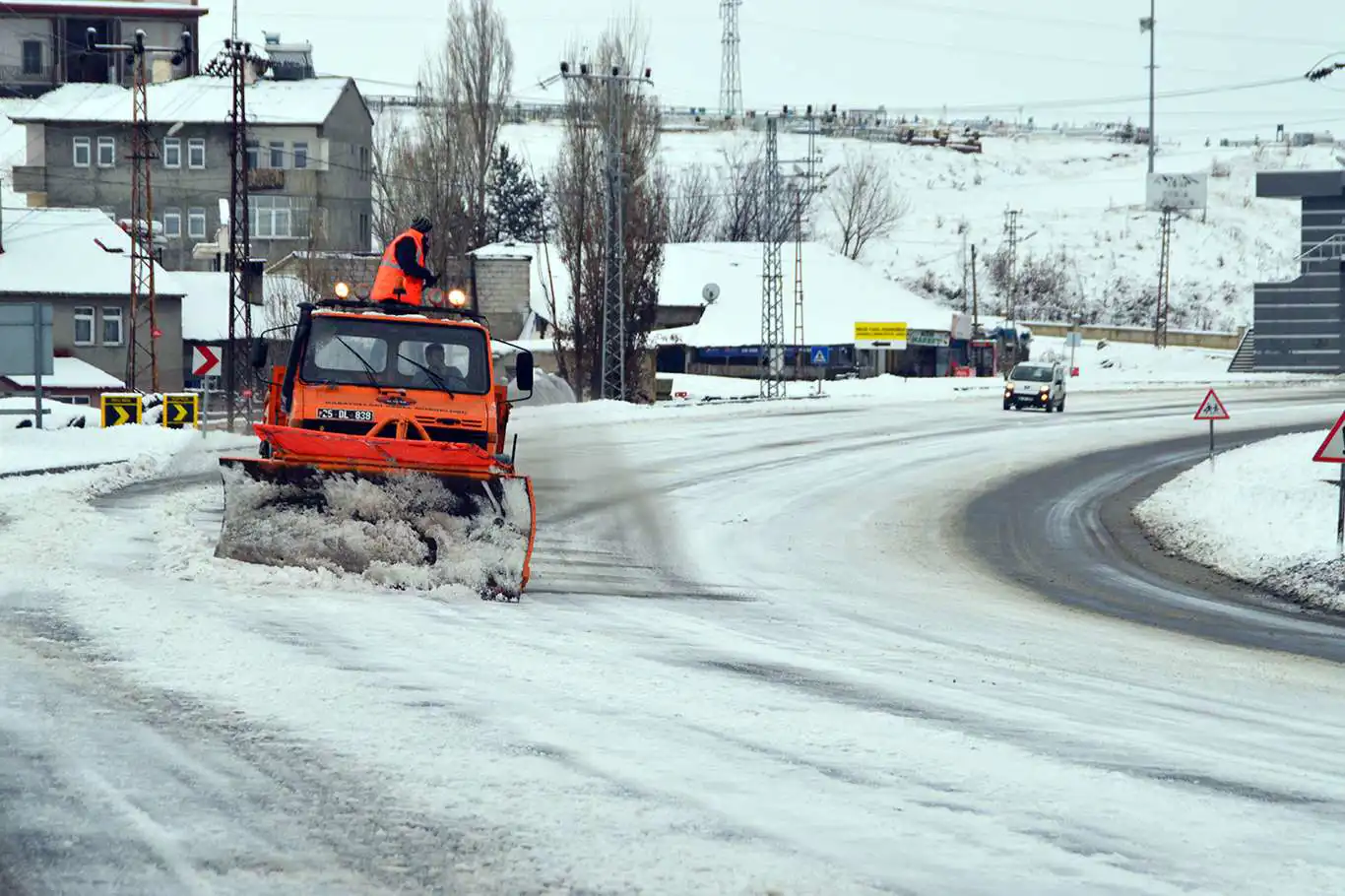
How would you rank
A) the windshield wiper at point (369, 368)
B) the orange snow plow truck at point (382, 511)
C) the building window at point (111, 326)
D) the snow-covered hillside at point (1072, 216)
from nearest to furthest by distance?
1. the orange snow plow truck at point (382, 511)
2. the windshield wiper at point (369, 368)
3. the building window at point (111, 326)
4. the snow-covered hillside at point (1072, 216)

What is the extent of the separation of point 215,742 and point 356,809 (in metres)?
1.17

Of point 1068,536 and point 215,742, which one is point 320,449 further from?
point 1068,536

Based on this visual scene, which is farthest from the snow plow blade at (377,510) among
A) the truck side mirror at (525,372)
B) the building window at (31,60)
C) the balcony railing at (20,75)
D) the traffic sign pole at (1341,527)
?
the building window at (31,60)

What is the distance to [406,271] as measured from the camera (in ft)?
46.6

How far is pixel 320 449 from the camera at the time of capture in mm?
11742

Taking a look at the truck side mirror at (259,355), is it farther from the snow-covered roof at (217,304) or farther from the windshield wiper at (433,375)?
the snow-covered roof at (217,304)

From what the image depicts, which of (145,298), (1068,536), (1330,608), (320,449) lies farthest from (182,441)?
(145,298)

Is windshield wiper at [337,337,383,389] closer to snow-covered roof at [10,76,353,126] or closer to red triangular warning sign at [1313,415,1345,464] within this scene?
red triangular warning sign at [1313,415,1345,464]

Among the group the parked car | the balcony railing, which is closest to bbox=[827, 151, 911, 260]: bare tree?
the balcony railing

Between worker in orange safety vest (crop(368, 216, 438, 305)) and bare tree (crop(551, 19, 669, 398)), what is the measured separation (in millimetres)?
34637

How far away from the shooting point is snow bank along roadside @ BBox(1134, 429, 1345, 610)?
16.3m

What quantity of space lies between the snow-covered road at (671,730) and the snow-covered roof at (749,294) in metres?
58.8

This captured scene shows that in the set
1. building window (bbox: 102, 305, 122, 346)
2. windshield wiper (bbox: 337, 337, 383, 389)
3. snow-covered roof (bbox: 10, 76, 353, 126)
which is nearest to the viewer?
windshield wiper (bbox: 337, 337, 383, 389)

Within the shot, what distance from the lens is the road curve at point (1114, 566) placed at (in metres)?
13.4
